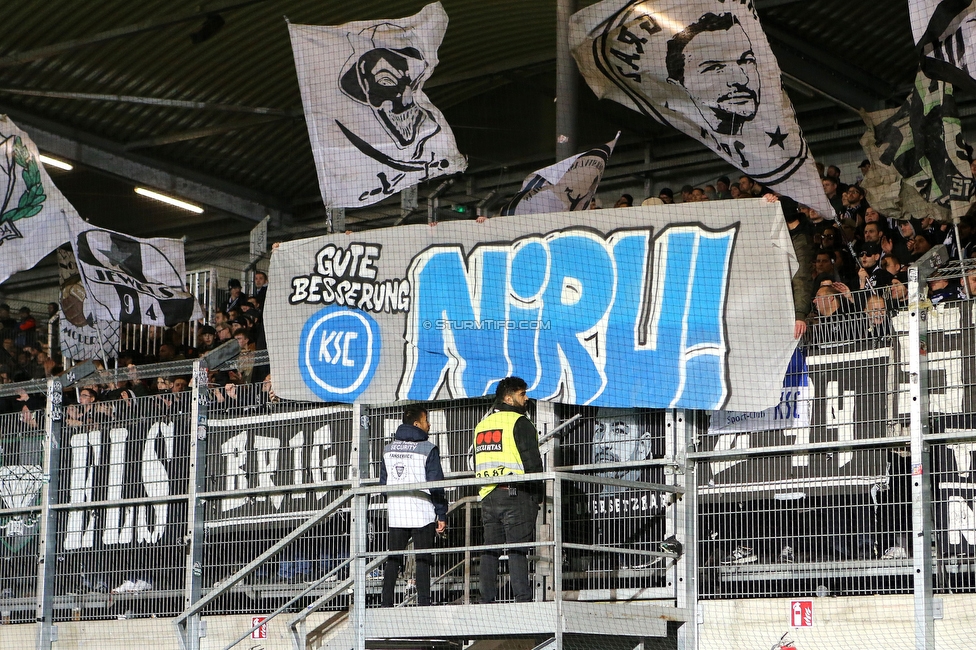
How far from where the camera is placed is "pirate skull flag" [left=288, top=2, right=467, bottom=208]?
13031 mm

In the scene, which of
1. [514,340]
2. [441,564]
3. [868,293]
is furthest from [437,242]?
[868,293]

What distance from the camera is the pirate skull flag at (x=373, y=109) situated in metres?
13.0

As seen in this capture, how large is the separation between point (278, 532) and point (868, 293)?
241 inches

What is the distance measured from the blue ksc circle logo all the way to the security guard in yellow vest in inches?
72.9

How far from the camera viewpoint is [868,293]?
11.9m

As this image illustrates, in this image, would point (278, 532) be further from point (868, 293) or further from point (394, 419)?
point (868, 293)

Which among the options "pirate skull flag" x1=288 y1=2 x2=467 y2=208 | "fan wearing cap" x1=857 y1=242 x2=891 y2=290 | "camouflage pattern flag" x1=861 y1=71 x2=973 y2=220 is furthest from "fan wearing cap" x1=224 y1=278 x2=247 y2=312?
"camouflage pattern flag" x1=861 y1=71 x2=973 y2=220

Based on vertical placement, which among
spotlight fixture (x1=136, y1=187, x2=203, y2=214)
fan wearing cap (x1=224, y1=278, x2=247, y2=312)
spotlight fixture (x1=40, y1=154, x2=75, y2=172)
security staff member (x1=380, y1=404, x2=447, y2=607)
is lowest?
security staff member (x1=380, y1=404, x2=447, y2=607)

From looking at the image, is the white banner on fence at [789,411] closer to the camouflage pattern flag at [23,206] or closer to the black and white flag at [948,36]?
the black and white flag at [948,36]

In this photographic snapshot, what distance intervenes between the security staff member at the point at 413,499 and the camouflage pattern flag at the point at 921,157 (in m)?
4.79

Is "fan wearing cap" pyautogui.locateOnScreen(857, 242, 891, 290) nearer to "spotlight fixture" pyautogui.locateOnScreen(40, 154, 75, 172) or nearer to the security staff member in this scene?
the security staff member

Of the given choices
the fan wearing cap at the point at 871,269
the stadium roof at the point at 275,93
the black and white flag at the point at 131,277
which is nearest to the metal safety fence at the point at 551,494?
the fan wearing cap at the point at 871,269

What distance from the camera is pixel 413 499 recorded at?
11742 millimetres

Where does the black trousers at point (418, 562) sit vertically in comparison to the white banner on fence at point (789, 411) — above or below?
below
